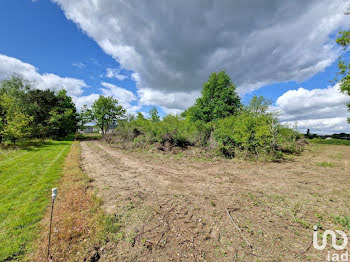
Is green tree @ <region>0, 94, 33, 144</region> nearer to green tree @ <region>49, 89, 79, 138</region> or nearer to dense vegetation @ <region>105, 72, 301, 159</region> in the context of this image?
green tree @ <region>49, 89, 79, 138</region>

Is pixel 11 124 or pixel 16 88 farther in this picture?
pixel 16 88

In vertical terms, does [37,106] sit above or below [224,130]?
above

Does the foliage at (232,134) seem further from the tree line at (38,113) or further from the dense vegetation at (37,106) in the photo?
the dense vegetation at (37,106)

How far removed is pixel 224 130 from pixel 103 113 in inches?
1274

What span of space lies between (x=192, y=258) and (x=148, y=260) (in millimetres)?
758

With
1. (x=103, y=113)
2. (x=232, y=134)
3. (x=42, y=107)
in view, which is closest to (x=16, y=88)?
(x=42, y=107)

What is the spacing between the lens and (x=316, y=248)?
250 cm

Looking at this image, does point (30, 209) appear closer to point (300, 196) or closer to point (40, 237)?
point (40, 237)

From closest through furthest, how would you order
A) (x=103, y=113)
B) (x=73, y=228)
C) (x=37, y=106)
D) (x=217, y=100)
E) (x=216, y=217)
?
(x=73, y=228)
(x=216, y=217)
(x=217, y=100)
(x=37, y=106)
(x=103, y=113)

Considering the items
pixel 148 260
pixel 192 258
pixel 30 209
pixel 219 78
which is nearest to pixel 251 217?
pixel 192 258

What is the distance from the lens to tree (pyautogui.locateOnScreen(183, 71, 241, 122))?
19.2 meters

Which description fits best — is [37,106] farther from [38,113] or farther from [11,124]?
[11,124]

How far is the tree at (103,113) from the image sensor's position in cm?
3353

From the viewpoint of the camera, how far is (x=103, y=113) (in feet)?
111
